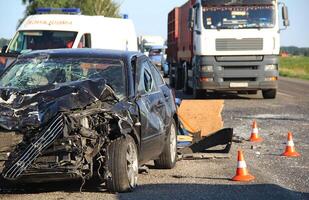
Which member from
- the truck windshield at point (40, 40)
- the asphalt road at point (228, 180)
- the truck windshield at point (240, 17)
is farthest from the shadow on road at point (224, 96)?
the asphalt road at point (228, 180)

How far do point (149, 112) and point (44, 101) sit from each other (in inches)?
60.5

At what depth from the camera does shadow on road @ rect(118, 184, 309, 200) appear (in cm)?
806

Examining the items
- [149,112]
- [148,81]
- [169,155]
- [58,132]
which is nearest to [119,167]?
[58,132]

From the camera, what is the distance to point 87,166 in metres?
7.81

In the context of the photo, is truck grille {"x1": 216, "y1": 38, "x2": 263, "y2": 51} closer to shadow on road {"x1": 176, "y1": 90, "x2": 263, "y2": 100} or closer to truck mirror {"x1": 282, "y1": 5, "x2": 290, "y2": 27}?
truck mirror {"x1": 282, "y1": 5, "x2": 290, "y2": 27}

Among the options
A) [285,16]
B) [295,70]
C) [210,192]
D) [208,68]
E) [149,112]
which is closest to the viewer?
[210,192]

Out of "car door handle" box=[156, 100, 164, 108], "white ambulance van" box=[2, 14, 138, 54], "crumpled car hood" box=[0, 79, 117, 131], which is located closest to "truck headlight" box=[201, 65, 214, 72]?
"white ambulance van" box=[2, 14, 138, 54]

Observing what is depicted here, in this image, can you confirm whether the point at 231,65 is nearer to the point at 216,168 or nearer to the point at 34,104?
the point at 216,168

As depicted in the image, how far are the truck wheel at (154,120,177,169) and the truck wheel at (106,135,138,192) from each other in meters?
1.78

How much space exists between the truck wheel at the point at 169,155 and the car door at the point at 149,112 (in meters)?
0.33

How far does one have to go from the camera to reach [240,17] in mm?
23344

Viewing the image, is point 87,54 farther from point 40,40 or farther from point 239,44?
point 239,44

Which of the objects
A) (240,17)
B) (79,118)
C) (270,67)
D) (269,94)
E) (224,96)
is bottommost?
(224,96)

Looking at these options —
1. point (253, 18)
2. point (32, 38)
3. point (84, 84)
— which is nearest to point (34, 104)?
point (84, 84)
